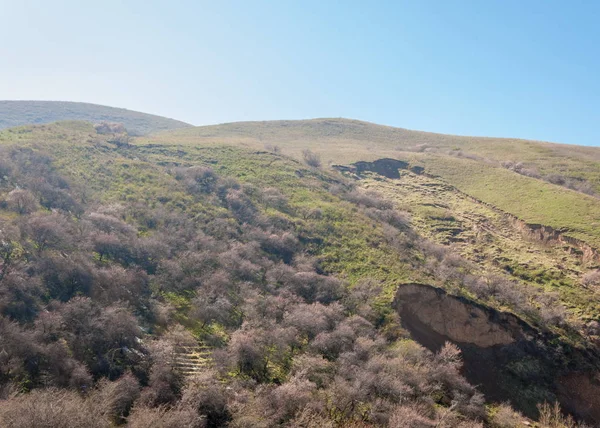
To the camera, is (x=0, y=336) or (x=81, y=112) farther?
(x=81, y=112)

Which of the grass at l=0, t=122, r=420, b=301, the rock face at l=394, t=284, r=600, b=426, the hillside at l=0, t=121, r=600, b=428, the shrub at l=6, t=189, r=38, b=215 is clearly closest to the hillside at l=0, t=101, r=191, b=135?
the grass at l=0, t=122, r=420, b=301

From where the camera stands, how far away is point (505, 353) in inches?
1048

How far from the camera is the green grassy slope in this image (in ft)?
155

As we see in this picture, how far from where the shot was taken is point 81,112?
399 ft

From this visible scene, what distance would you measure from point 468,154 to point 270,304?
68.0 m

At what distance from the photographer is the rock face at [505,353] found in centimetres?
2470

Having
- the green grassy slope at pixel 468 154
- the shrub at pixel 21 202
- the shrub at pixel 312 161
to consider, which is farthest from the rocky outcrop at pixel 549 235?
the shrub at pixel 21 202

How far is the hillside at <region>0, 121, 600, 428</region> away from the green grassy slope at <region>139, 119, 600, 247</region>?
4.18ft

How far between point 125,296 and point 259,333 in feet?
27.7

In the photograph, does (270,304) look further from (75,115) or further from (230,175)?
(75,115)

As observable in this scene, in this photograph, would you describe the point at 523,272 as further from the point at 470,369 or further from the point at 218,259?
the point at 218,259

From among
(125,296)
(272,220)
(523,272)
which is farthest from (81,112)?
(523,272)

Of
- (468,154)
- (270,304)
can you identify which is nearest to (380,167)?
(468,154)

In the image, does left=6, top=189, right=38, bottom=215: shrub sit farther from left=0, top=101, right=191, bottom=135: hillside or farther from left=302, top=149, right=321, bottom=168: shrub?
left=0, top=101, right=191, bottom=135: hillside
